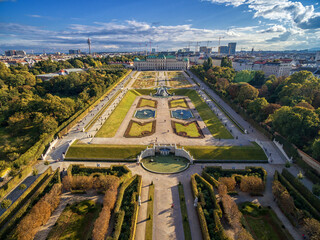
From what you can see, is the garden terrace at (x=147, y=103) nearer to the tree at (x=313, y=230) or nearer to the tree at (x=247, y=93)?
the tree at (x=247, y=93)

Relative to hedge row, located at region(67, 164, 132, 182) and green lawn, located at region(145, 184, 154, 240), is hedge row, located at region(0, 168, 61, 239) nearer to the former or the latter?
hedge row, located at region(67, 164, 132, 182)

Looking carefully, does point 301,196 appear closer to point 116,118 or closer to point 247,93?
point 247,93

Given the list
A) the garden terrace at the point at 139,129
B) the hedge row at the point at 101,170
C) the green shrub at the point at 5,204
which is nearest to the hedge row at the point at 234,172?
the hedge row at the point at 101,170

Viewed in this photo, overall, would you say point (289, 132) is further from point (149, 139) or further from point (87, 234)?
point (87, 234)

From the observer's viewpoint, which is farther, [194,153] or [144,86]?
[144,86]

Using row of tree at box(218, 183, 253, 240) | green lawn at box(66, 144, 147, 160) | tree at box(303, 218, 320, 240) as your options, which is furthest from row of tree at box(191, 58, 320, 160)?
green lawn at box(66, 144, 147, 160)

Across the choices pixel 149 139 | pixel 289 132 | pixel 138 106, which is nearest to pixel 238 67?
pixel 138 106
